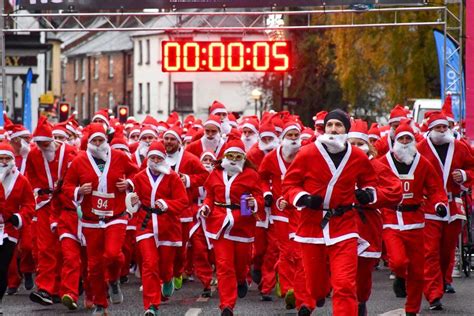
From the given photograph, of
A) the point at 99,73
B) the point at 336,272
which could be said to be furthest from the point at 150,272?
the point at 99,73

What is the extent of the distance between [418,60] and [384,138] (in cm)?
2280

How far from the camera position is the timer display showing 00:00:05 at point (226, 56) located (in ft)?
94.0

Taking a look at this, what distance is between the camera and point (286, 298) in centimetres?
1723

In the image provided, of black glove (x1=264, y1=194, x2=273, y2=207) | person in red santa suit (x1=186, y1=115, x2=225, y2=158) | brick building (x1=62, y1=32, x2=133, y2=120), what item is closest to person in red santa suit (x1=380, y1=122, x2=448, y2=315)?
black glove (x1=264, y1=194, x2=273, y2=207)

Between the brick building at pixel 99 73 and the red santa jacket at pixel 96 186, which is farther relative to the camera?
the brick building at pixel 99 73

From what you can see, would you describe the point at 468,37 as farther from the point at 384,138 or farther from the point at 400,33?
the point at 400,33

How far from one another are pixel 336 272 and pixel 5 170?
4227 mm

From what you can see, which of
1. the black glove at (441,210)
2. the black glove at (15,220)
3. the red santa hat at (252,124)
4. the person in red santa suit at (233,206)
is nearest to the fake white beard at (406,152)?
the black glove at (441,210)

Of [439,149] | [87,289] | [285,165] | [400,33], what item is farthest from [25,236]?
[400,33]

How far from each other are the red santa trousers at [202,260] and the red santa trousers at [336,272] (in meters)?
5.31

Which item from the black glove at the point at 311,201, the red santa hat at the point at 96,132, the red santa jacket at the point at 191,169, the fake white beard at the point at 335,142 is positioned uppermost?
the fake white beard at the point at 335,142

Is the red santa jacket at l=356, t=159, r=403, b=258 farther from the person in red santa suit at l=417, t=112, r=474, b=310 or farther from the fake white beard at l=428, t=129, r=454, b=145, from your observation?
the fake white beard at l=428, t=129, r=454, b=145

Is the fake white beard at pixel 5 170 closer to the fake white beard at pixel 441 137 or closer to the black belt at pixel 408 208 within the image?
the black belt at pixel 408 208

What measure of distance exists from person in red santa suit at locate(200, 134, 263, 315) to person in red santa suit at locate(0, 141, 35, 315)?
1974mm
